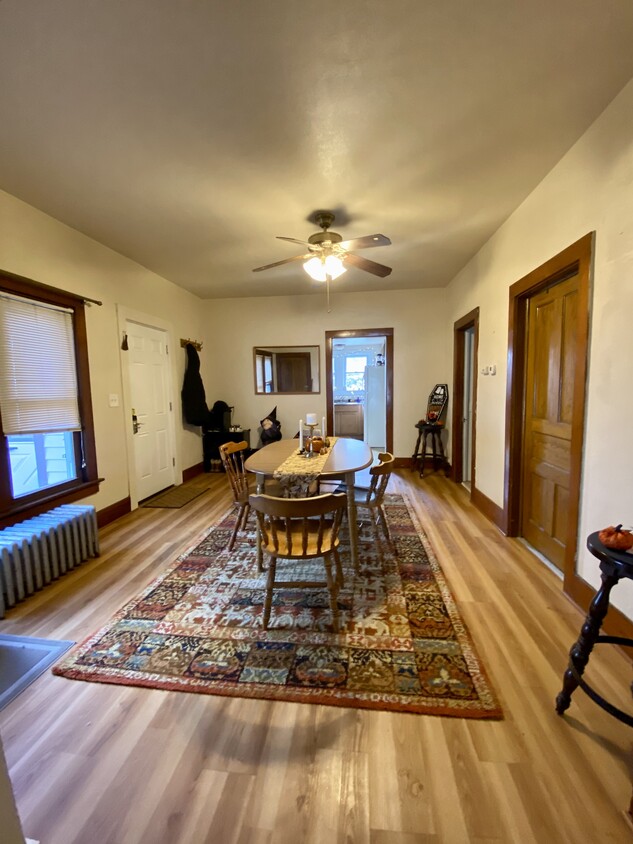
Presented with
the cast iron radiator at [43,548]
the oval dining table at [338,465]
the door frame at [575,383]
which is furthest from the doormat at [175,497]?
the door frame at [575,383]

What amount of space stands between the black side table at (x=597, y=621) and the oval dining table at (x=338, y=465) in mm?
1233

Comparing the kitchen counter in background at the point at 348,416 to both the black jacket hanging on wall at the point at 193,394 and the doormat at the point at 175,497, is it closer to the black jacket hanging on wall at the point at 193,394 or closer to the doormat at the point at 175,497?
the black jacket hanging on wall at the point at 193,394

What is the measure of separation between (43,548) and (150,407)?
6.91 feet

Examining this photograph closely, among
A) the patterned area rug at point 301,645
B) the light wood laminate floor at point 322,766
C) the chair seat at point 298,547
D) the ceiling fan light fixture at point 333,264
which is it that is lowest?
the light wood laminate floor at point 322,766

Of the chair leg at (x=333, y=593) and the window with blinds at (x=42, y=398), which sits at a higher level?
the window with blinds at (x=42, y=398)

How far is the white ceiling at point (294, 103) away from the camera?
4.17 ft

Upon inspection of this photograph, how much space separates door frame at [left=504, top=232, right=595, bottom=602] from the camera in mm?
1908

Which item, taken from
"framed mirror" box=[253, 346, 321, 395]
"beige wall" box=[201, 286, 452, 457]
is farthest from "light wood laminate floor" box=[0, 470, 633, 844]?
"framed mirror" box=[253, 346, 321, 395]

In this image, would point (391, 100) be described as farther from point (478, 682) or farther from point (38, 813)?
point (38, 813)

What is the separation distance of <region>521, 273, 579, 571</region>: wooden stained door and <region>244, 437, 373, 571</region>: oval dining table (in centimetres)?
124

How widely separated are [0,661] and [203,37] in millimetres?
2856

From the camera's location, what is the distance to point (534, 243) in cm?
241

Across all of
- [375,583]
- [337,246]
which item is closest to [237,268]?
[337,246]

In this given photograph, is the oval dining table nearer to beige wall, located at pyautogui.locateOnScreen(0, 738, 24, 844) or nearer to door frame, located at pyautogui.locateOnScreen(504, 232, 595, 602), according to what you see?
door frame, located at pyautogui.locateOnScreen(504, 232, 595, 602)
